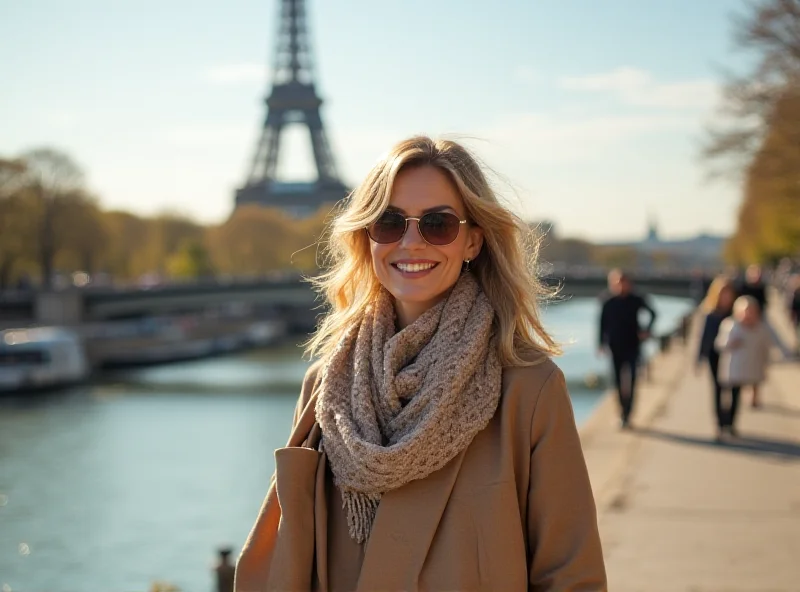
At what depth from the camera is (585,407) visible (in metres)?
22.3

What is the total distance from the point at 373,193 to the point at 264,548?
2.15 feet

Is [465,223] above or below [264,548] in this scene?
above

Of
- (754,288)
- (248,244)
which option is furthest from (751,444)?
(248,244)

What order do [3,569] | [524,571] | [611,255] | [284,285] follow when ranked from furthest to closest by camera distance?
1. [611,255]
2. [284,285]
3. [3,569]
4. [524,571]

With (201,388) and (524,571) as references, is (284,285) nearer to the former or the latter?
(201,388)

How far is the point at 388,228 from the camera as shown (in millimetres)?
2031

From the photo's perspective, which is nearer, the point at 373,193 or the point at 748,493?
the point at 373,193

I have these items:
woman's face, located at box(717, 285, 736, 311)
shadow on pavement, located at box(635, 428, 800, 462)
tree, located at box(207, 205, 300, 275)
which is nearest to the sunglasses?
shadow on pavement, located at box(635, 428, 800, 462)

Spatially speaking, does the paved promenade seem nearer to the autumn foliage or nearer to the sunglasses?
the sunglasses

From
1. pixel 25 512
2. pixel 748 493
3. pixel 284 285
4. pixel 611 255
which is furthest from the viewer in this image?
pixel 611 255

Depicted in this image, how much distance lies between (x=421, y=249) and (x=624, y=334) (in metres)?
7.36

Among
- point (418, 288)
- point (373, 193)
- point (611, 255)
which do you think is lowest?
point (611, 255)

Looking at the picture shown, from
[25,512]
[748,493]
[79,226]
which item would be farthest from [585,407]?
[79,226]

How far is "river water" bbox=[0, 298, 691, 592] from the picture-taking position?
1215 cm
